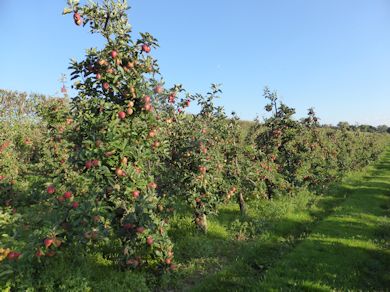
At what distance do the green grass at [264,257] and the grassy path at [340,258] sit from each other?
2cm

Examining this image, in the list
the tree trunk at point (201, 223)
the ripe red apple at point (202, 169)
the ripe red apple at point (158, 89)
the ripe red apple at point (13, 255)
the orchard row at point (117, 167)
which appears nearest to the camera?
the ripe red apple at point (13, 255)

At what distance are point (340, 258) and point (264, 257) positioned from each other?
172cm

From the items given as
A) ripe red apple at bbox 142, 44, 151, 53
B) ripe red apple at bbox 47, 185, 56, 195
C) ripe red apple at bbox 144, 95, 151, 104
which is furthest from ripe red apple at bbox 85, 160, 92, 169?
ripe red apple at bbox 142, 44, 151, 53

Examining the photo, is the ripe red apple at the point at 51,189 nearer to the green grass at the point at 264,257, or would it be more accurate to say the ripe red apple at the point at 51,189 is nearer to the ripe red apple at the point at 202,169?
the green grass at the point at 264,257

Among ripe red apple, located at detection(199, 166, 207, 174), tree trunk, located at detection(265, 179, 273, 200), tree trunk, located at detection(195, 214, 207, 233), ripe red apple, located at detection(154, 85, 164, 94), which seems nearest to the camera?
ripe red apple, located at detection(154, 85, 164, 94)

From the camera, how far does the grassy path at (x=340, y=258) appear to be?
600cm

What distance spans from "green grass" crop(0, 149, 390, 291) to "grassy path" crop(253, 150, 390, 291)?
0.06 ft

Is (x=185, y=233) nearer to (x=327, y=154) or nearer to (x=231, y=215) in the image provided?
(x=231, y=215)

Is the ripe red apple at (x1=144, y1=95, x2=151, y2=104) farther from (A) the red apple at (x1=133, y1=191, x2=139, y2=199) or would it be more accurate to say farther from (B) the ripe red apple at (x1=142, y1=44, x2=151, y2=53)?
(A) the red apple at (x1=133, y1=191, x2=139, y2=199)

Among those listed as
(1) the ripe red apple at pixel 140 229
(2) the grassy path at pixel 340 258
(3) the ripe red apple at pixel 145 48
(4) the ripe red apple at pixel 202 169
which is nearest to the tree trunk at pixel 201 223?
(4) the ripe red apple at pixel 202 169

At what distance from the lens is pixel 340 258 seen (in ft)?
23.7

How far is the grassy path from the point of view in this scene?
600cm

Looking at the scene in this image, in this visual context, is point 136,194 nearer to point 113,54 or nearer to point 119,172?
point 119,172

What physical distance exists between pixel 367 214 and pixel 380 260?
165 inches
